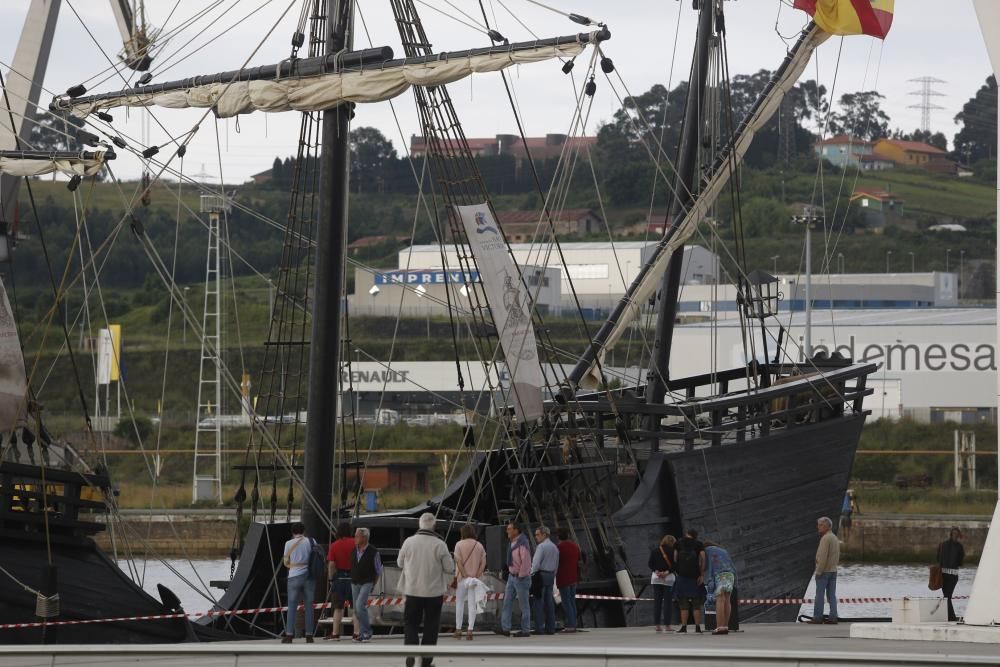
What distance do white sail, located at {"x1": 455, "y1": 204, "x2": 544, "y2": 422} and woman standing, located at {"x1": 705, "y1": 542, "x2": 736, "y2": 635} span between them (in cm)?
419

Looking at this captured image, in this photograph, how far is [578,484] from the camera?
20000 millimetres

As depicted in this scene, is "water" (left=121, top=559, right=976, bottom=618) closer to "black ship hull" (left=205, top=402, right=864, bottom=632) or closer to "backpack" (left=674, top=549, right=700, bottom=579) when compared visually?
"black ship hull" (left=205, top=402, right=864, bottom=632)

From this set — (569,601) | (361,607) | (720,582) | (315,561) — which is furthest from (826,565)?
(315,561)

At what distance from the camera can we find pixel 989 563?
40.5 feet

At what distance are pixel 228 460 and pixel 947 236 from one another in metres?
73.0

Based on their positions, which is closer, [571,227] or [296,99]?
[296,99]

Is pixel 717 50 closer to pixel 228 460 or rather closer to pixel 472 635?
pixel 472 635

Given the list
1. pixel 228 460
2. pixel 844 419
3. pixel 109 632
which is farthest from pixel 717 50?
pixel 228 460

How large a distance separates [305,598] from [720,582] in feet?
12.5

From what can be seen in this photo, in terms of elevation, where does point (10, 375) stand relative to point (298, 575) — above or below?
above

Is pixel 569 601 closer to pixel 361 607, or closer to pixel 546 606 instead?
pixel 546 606

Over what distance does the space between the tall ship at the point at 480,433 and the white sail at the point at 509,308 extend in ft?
0.08

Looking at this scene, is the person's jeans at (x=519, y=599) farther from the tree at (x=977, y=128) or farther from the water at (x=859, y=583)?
the tree at (x=977, y=128)

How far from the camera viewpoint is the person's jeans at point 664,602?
16.1 metres
